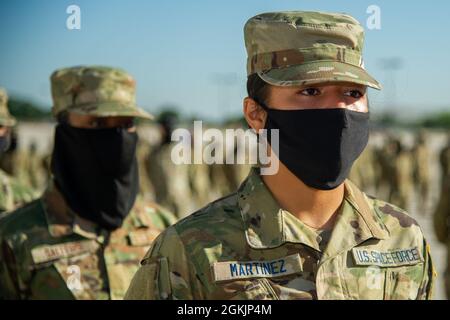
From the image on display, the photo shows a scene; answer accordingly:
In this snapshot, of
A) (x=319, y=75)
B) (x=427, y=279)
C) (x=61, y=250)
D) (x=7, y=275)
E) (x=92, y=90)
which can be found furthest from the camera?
(x=92, y=90)

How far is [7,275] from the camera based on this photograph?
3346 millimetres

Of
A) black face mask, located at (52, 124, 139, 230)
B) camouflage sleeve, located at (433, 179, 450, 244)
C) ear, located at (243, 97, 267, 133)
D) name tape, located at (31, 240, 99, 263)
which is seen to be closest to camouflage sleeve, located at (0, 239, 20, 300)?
name tape, located at (31, 240, 99, 263)

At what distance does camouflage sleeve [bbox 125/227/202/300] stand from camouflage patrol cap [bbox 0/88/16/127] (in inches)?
125

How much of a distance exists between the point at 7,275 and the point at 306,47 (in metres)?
1.82

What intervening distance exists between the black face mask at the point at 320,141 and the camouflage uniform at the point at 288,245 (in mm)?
119

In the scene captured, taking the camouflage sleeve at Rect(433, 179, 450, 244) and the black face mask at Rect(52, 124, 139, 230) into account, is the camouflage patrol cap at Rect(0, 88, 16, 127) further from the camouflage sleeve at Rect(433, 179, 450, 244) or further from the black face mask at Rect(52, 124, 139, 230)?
the camouflage sleeve at Rect(433, 179, 450, 244)

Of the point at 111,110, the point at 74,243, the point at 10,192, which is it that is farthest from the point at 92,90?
the point at 10,192

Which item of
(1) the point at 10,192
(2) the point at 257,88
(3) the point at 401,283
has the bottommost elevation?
(1) the point at 10,192

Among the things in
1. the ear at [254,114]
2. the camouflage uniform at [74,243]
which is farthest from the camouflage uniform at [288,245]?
the camouflage uniform at [74,243]

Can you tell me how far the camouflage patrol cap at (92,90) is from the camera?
3.76 metres

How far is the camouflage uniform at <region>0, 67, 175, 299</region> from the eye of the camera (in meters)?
3.37

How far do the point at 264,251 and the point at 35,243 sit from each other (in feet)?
5.01

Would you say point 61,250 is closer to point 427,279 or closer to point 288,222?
point 288,222

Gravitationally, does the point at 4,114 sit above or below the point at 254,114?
below
